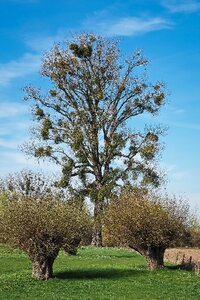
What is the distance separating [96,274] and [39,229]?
533cm

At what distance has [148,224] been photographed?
37.9 m

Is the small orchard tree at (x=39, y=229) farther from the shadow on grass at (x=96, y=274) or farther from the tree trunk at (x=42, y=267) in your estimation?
the shadow on grass at (x=96, y=274)

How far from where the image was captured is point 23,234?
31.7m

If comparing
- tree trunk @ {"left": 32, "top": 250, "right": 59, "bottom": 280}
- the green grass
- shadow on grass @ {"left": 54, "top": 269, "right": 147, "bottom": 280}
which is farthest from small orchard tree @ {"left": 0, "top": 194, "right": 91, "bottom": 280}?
shadow on grass @ {"left": 54, "top": 269, "right": 147, "bottom": 280}

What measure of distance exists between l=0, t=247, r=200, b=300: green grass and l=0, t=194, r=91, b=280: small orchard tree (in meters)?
1.35

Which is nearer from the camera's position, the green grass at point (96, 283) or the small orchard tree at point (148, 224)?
the green grass at point (96, 283)

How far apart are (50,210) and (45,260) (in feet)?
9.46

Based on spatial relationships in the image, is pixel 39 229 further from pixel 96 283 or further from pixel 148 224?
pixel 148 224

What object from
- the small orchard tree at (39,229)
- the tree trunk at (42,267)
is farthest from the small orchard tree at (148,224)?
the tree trunk at (42,267)

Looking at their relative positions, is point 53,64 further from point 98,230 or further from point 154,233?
point 154,233

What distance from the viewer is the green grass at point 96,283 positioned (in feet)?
85.7

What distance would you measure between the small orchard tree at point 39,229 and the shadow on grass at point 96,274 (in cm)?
172

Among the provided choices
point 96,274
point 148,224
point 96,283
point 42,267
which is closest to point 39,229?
point 42,267

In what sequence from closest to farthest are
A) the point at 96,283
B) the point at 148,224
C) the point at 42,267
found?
the point at 96,283, the point at 42,267, the point at 148,224
